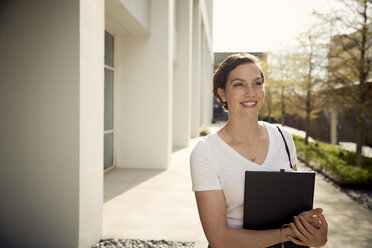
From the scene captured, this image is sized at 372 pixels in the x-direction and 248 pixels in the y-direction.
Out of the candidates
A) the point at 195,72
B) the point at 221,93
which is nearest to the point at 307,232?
the point at 221,93

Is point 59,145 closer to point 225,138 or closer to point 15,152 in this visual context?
point 15,152

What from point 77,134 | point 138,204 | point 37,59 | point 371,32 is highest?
point 371,32

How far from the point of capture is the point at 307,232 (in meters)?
1.49

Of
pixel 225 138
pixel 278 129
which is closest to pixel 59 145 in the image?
pixel 225 138

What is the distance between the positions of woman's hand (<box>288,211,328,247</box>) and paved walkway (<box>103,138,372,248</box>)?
8.03ft

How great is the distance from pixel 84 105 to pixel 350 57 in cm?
839

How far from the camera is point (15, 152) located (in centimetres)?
318

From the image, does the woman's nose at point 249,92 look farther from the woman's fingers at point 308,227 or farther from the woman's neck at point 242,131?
the woman's fingers at point 308,227

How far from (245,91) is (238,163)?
42cm

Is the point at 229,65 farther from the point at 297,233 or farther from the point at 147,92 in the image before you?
the point at 147,92

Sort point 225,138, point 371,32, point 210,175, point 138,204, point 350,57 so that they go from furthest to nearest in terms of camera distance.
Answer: point 350,57 < point 371,32 < point 138,204 < point 225,138 < point 210,175

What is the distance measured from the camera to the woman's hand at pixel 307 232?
4.86ft

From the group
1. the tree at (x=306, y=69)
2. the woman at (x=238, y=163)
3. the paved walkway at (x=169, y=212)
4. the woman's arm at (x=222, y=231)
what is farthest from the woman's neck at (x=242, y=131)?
the tree at (x=306, y=69)

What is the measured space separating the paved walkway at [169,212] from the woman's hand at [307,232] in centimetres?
245
